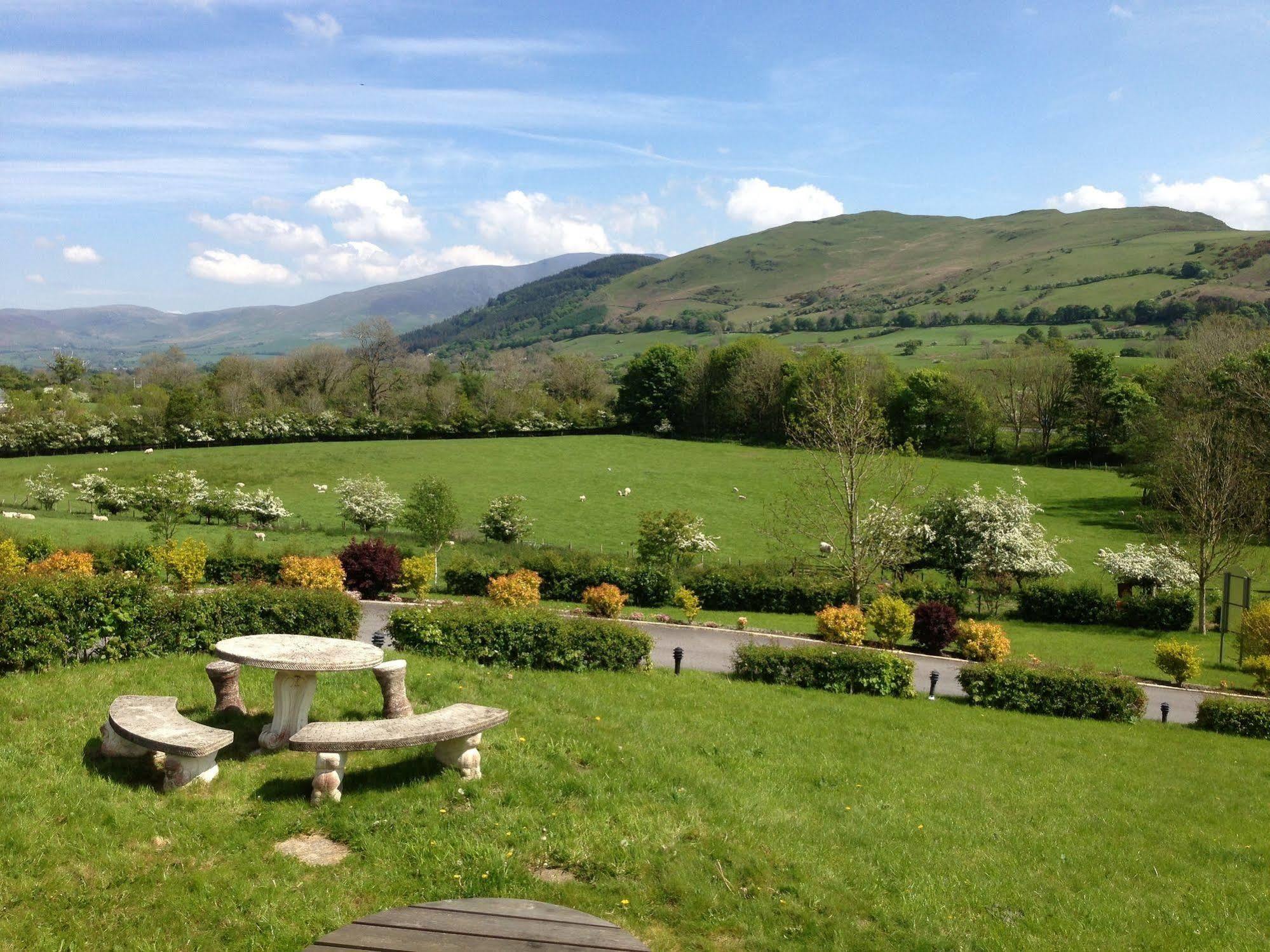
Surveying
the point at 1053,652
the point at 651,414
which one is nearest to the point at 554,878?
the point at 1053,652

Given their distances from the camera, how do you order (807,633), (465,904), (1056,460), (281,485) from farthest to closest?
(1056,460) → (281,485) → (807,633) → (465,904)

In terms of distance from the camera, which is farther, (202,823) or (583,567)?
(583,567)

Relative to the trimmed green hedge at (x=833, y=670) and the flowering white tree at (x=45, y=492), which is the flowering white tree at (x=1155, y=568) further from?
the flowering white tree at (x=45, y=492)

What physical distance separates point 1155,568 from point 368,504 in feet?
111

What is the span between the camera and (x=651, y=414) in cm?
8906

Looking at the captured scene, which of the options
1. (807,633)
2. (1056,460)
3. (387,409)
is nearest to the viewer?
(807,633)

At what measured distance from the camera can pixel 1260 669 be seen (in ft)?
62.6

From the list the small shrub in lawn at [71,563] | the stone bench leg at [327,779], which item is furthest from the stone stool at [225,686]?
the small shrub in lawn at [71,563]

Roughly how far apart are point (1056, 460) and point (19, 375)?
11832 centimetres

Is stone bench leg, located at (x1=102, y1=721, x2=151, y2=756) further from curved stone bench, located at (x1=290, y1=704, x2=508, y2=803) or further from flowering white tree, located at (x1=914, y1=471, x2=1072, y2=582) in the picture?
flowering white tree, located at (x1=914, y1=471, x2=1072, y2=582)

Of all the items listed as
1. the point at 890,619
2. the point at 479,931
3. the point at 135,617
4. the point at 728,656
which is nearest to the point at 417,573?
the point at 728,656

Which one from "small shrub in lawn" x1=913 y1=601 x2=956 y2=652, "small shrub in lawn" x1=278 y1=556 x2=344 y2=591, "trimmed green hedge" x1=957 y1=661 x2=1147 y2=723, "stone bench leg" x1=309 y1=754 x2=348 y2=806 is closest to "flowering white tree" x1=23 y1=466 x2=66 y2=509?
"small shrub in lawn" x1=278 y1=556 x2=344 y2=591

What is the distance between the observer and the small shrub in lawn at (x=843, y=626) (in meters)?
20.4

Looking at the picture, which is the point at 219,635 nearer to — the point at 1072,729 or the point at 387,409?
the point at 1072,729
